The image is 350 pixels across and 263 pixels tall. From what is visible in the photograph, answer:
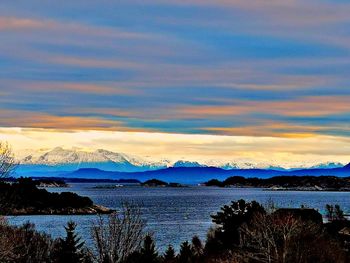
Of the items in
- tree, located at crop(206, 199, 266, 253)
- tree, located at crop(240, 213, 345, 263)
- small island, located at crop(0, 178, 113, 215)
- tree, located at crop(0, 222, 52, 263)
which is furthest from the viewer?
small island, located at crop(0, 178, 113, 215)

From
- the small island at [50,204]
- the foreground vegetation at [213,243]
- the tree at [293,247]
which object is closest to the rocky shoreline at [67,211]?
the small island at [50,204]

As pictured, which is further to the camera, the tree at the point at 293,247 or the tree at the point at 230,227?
the tree at the point at 230,227

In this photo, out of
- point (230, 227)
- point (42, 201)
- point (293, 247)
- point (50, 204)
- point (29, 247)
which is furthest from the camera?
point (42, 201)

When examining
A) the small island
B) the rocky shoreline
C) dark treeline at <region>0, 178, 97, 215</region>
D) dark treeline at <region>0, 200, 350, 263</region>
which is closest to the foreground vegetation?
dark treeline at <region>0, 200, 350, 263</region>

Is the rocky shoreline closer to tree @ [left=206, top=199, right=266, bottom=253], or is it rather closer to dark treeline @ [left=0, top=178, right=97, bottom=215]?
dark treeline @ [left=0, top=178, right=97, bottom=215]

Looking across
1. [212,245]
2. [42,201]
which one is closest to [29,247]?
[212,245]

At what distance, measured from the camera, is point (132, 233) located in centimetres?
4812

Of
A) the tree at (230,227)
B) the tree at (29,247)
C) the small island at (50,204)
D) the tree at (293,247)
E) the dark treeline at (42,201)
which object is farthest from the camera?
the dark treeline at (42,201)

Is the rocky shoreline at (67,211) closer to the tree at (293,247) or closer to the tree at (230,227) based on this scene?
the tree at (230,227)

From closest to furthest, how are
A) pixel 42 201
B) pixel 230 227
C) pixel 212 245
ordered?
pixel 212 245
pixel 230 227
pixel 42 201

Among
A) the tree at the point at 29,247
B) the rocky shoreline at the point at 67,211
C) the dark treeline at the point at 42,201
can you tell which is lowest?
the tree at the point at 29,247

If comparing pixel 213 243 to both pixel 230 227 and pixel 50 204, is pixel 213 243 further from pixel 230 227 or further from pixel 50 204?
pixel 50 204

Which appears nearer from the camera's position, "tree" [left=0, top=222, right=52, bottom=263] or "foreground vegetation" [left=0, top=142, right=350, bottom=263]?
"foreground vegetation" [left=0, top=142, right=350, bottom=263]

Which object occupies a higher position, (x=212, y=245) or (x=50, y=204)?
(x=50, y=204)
